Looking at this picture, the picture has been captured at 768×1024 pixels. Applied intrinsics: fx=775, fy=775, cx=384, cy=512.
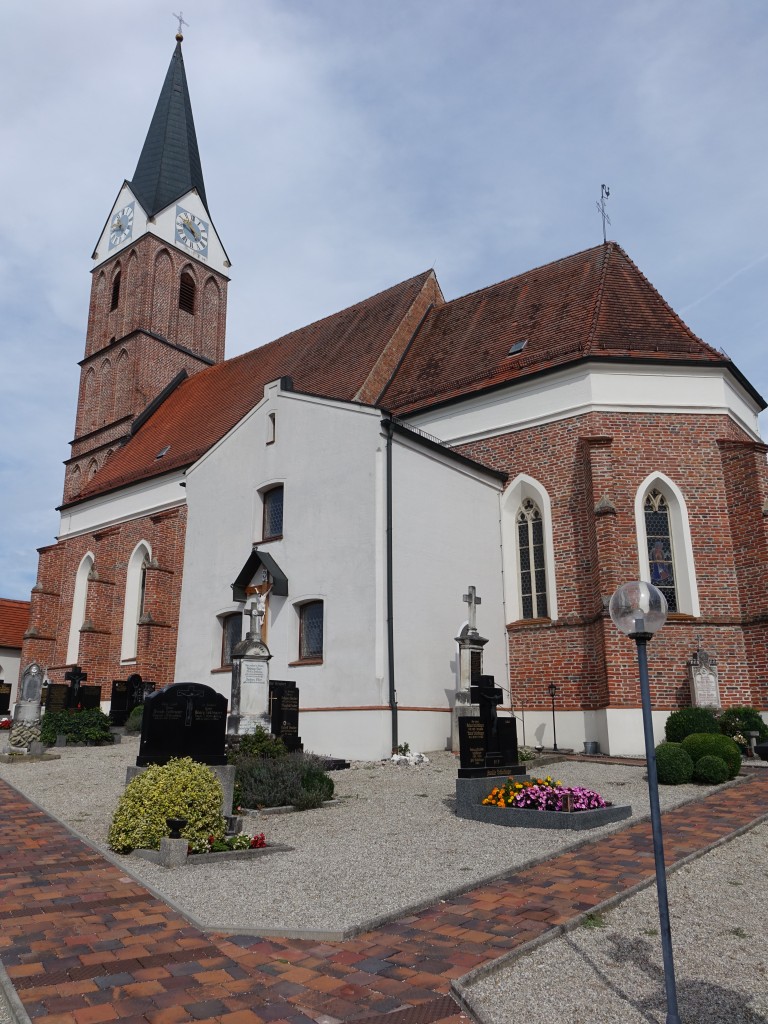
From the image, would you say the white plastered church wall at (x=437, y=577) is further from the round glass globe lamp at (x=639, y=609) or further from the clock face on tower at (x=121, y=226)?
the clock face on tower at (x=121, y=226)

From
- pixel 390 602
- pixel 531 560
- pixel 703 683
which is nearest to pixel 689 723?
pixel 703 683

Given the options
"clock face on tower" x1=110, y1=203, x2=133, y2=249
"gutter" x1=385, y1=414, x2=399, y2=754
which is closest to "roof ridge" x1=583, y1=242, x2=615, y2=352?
"gutter" x1=385, y1=414, x2=399, y2=754

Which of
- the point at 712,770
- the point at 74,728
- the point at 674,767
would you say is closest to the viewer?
the point at 712,770

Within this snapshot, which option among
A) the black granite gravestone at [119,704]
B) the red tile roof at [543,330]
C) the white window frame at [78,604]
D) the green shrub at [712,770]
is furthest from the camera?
the white window frame at [78,604]

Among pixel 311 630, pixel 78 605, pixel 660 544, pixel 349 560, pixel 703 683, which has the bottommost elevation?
pixel 703 683

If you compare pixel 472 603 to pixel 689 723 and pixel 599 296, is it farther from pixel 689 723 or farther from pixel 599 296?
pixel 599 296

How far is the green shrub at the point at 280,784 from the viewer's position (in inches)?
386

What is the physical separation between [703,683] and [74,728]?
44.3ft

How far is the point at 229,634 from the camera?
18.1 meters

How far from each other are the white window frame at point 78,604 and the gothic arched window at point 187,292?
13.0m

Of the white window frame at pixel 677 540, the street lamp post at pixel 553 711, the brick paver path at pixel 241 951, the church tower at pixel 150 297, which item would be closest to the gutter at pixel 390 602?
the street lamp post at pixel 553 711

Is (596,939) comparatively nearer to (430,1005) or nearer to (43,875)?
(430,1005)

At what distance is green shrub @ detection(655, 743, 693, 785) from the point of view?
10.9 m

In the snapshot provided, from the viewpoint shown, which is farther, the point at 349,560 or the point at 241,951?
the point at 349,560
